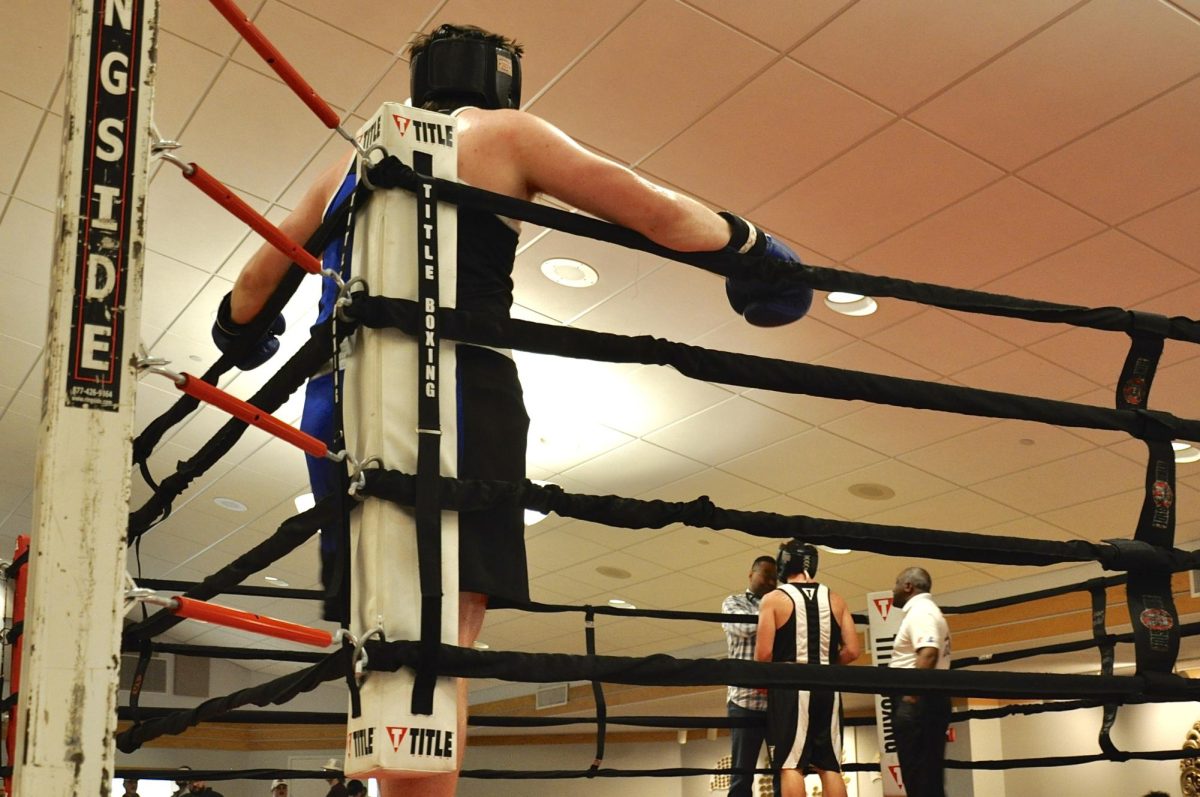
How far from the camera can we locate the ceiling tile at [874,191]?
4.52 meters

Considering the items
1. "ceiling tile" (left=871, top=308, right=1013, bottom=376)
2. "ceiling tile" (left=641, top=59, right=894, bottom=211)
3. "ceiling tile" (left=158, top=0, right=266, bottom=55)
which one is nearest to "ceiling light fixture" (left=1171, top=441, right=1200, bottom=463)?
"ceiling tile" (left=871, top=308, right=1013, bottom=376)

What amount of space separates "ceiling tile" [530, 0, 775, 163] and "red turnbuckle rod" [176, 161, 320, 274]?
2911 mm

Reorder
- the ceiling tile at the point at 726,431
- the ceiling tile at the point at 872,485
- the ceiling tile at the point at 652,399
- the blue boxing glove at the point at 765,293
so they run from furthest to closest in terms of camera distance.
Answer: the ceiling tile at the point at 872,485 → the ceiling tile at the point at 726,431 → the ceiling tile at the point at 652,399 → the blue boxing glove at the point at 765,293

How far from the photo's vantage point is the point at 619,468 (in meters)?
7.98

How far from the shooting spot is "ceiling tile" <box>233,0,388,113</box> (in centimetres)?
414

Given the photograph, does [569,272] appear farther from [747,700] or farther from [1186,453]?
[1186,453]

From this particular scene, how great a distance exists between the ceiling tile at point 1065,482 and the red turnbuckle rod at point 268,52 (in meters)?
6.31

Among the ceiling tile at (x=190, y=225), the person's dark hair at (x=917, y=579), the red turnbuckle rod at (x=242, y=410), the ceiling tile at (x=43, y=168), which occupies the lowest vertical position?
the red turnbuckle rod at (x=242, y=410)

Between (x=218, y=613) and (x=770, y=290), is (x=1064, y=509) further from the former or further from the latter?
(x=218, y=613)

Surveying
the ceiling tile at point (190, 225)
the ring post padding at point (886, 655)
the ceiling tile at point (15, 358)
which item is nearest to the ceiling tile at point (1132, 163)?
the ring post padding at point (886, 655)

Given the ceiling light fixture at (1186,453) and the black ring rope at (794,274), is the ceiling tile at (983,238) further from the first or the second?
the black ring rope at (794,274)

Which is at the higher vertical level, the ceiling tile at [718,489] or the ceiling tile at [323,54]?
the ceiling tile at [323,54]

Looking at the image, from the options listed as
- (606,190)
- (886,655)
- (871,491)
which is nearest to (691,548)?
(871,491)

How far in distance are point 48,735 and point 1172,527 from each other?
138 cm
